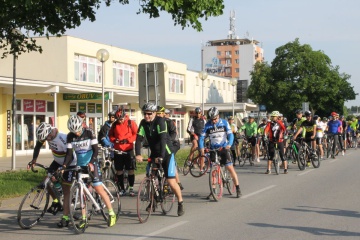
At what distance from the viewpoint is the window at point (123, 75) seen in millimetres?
40513

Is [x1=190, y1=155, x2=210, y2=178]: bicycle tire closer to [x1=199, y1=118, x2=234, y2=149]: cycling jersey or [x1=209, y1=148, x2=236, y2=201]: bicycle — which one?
[x1=209, y1=148, x2=236, y2=201]: bicycle

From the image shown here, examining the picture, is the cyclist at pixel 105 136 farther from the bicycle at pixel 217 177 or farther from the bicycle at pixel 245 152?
the bicycle at pixel 245 152

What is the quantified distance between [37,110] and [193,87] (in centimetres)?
2780

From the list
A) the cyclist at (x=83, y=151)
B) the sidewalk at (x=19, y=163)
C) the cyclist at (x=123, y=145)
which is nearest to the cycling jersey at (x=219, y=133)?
the cyclist at (x=123, y=145)

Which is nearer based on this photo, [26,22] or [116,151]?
[116,151]

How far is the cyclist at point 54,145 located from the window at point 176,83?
41.3 metres

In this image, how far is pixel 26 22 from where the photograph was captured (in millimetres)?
14109

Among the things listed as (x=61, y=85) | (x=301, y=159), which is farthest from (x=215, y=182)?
(x=61, y=85)

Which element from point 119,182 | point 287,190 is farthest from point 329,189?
point 119,182

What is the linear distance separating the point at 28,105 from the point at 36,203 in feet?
73.7

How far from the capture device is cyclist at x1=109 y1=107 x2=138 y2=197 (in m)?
12.2

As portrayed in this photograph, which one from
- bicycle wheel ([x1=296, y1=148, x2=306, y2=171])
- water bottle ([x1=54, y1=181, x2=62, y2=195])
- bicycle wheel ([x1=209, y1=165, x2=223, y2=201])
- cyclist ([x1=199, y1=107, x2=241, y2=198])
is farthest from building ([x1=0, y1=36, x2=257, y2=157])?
water bottle ([x1=54, y1=181, x2=62, y2=195])

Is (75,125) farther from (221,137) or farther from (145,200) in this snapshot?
(221,137)

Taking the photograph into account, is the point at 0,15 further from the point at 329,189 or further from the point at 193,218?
the point at 329,189
